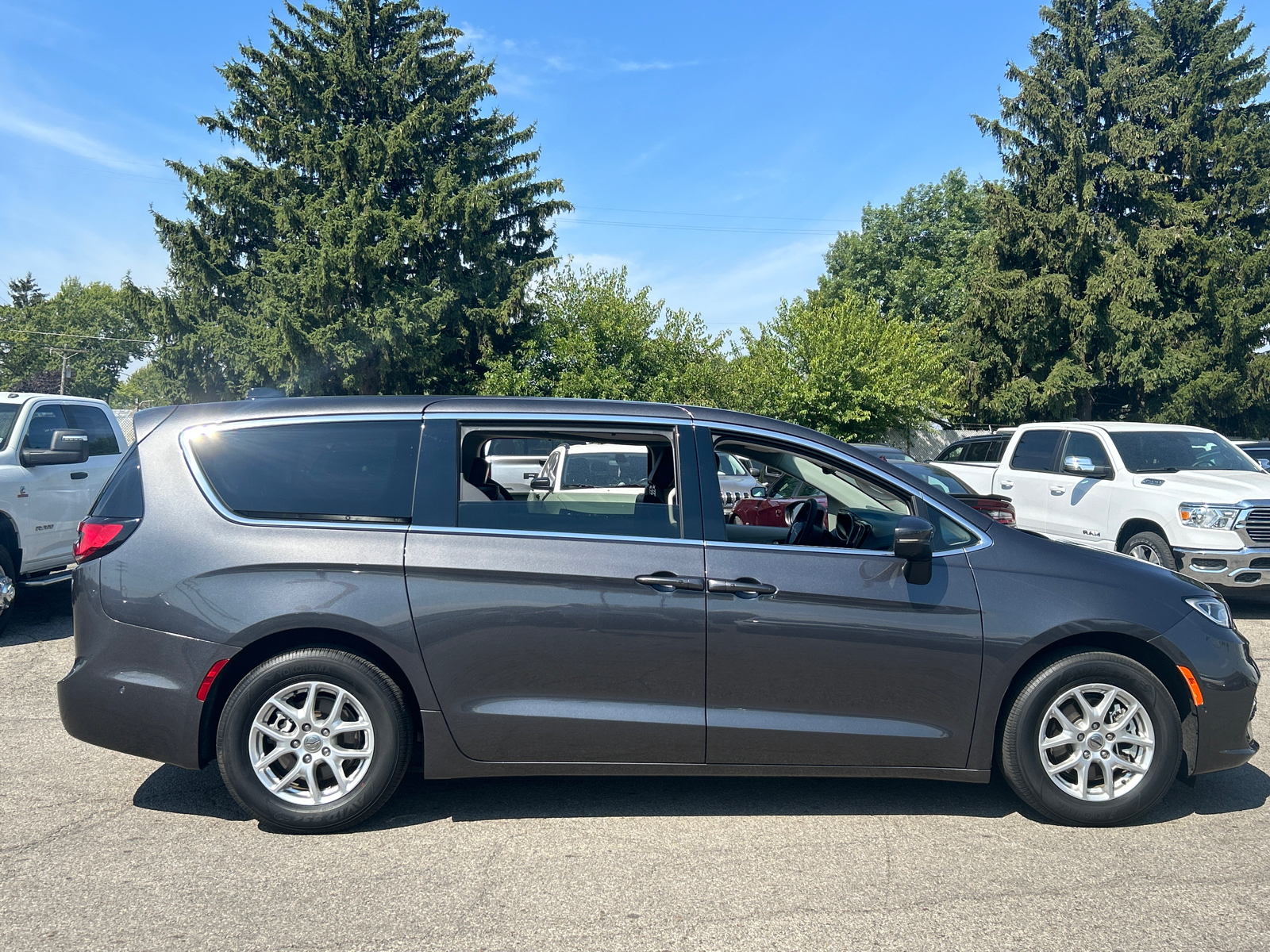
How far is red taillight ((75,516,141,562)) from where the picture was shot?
3947 mm

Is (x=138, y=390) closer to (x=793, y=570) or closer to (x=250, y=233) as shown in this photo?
(x=250, y=233)

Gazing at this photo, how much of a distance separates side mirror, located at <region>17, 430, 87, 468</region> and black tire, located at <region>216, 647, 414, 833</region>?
4791 mm

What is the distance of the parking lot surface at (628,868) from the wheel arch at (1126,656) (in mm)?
383

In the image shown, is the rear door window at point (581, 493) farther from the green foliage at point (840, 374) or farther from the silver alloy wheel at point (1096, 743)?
the green foliage at point (840, 374)

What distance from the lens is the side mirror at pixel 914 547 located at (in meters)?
3.81

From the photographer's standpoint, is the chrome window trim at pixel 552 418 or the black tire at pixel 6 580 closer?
the chrome window trim at pixel 552 418

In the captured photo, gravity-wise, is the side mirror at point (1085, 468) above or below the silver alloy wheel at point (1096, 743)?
above

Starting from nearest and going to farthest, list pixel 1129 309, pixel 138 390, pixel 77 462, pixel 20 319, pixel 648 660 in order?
1. pixel 648 660
2. pixel 77 462
3. pixel 1129 309
4. pixel 20 319
5. pixel 138 390

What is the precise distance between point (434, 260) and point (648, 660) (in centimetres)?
3349

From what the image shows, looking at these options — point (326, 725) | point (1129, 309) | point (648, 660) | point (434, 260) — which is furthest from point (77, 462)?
point (1129, 309)

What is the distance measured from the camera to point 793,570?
12.7 ft

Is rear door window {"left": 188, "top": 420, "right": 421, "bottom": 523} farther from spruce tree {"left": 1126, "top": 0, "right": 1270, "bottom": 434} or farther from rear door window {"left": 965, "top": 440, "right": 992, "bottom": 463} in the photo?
spruce tree {"left": 1126, "top": 0, "right": 1270, "bottom": 434}

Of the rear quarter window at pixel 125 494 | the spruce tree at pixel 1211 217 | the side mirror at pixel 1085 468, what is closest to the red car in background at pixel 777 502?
the rear quarter window at pixel 125 494

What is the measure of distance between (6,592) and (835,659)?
22.8ft
